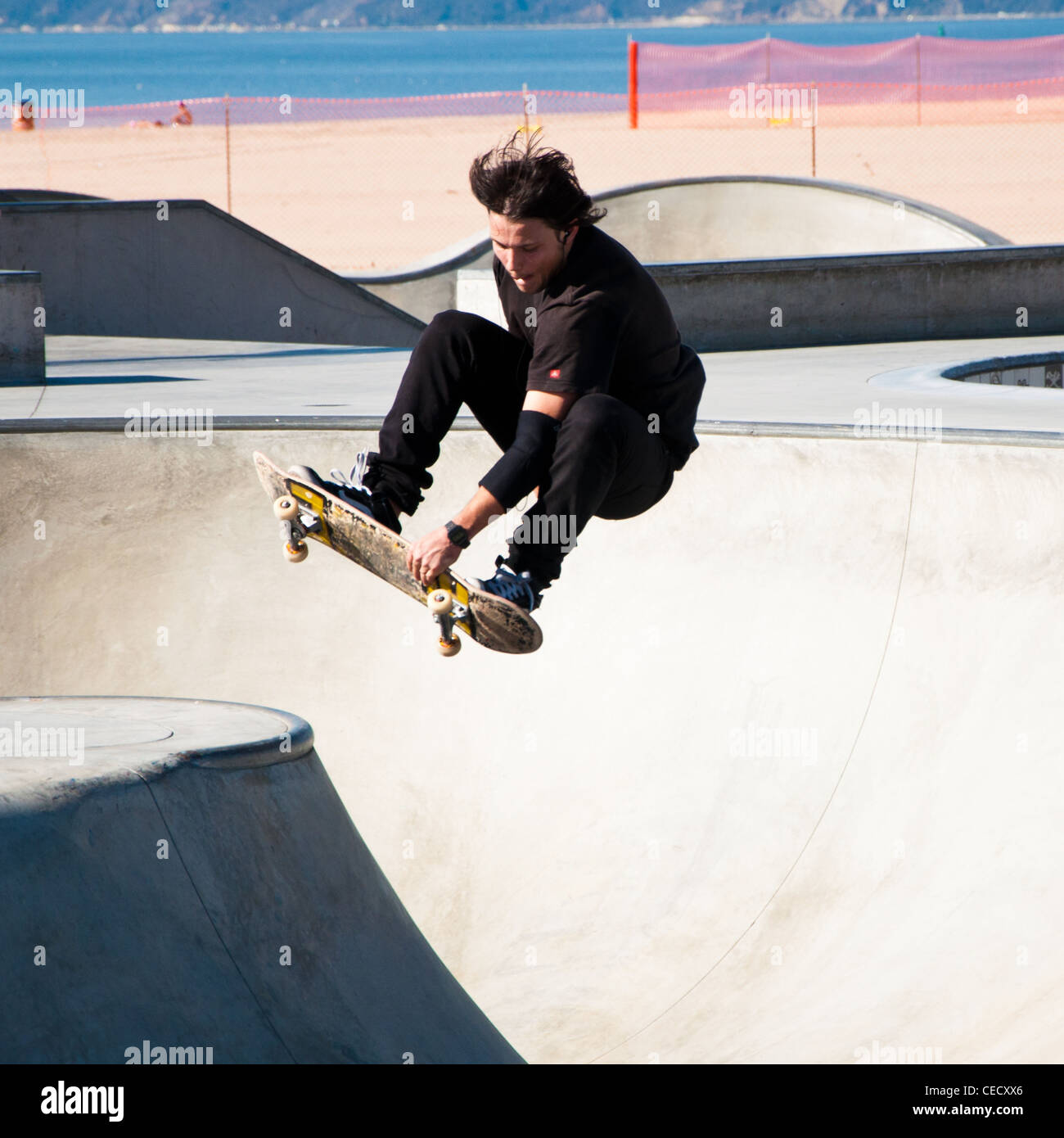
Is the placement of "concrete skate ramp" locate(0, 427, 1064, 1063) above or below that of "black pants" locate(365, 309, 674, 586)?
below

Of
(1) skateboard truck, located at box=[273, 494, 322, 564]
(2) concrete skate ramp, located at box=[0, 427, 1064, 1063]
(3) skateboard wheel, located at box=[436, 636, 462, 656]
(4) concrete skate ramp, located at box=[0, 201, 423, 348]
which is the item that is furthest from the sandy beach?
(3) skateboard wheel, located at box=[436, 636, 462, 656]

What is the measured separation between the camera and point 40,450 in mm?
8094

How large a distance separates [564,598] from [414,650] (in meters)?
0.83

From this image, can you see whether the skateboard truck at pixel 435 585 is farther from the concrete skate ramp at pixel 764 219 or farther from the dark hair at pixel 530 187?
the concrete skate ramp at pixel 764 219

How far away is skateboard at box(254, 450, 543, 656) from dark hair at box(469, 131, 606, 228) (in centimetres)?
105

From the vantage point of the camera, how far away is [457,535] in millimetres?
4457

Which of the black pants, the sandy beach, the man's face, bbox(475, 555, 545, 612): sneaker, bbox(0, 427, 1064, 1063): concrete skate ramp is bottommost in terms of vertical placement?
bbox(0, 427, 1064, 1063): concrete skate ramp

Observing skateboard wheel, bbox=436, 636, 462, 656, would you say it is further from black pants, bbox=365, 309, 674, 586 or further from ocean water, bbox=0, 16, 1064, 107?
ocean water, bbox=0, 16, 1064, 107

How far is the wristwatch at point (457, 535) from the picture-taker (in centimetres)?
445

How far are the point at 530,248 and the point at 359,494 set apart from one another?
99cm

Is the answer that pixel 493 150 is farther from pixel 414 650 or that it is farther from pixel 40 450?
pixel 40 450

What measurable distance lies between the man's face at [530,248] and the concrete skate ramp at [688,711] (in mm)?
2057

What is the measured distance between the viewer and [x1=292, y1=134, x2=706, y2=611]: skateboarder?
4332 millimetres
